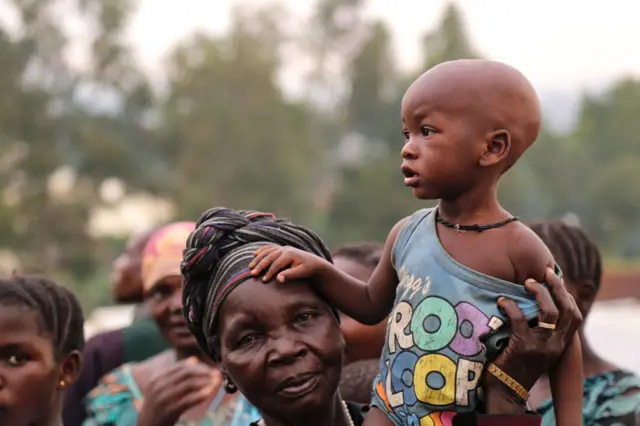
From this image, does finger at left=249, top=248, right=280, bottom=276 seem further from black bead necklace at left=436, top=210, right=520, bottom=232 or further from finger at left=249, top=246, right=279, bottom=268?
black bead necklace at left=436, top=210, right=520, bottom=232

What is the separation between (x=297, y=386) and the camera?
8.34 feet

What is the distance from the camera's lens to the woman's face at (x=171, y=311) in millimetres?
4148

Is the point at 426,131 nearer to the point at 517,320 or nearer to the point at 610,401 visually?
the point at 517,320

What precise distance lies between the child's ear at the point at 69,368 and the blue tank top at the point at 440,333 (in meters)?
1.54

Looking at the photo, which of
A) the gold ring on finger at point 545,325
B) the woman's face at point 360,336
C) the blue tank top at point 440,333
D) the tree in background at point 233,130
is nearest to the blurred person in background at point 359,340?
the woman's face at point 360,336

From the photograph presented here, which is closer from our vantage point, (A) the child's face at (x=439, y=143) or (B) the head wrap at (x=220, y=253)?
(A) the child's face at (x=439, y=143)

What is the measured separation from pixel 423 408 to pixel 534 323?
332 millimetres

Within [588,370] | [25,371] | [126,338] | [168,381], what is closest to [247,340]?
[168,381]

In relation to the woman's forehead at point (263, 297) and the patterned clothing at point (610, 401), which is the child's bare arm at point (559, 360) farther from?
the patterned clothing at point (610, 401)

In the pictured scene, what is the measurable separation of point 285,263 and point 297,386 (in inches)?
12.7

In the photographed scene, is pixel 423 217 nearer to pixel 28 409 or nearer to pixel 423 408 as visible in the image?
pixel 423 408

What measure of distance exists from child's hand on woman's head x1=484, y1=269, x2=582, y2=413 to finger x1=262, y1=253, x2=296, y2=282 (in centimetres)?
61

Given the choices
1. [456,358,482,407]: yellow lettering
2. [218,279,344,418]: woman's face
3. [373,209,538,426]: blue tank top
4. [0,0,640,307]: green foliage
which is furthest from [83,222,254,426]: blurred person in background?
[0,0,640,307]: green foliage

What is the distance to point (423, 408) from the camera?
2363 mm
